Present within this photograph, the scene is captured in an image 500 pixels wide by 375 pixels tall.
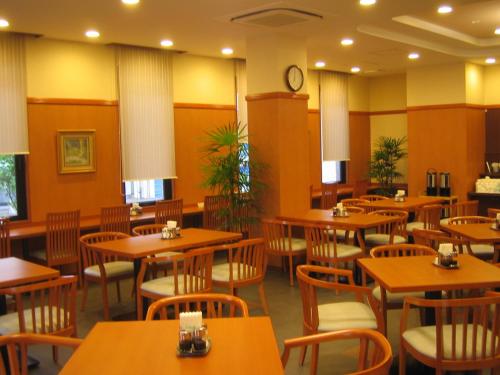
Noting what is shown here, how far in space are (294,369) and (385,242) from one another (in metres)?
2.85

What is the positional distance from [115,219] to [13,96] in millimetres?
1867

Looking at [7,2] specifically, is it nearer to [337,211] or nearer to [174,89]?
[174,89]

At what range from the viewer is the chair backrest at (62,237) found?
6191 millimetres

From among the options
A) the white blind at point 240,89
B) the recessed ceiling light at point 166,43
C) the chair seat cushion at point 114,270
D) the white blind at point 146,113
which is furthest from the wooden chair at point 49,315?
the white blind at point 240,89

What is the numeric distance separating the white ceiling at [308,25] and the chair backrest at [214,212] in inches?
81.0

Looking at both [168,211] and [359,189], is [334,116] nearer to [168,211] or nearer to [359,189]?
Answer: [359,189]

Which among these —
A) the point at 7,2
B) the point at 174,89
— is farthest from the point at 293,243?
the point at 7,2

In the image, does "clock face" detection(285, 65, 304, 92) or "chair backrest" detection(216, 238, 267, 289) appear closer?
"chair backrest" detection(216, 238, 267, 289)

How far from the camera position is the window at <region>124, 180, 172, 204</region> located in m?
7.93

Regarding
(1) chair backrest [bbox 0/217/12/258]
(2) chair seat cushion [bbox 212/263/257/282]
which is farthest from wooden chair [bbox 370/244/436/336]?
(1) chair backrest [bbox 0/217/12/258]

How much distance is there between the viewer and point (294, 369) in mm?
4023

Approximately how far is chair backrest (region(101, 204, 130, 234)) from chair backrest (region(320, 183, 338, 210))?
3862mm

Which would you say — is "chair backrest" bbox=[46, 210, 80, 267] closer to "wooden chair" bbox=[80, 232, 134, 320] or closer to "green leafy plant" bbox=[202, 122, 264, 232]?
"wooden chair" bbox=[80, 232, 134, 320]

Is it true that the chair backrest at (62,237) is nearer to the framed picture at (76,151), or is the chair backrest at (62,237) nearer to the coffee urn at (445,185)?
the framed picture at (76,151)
